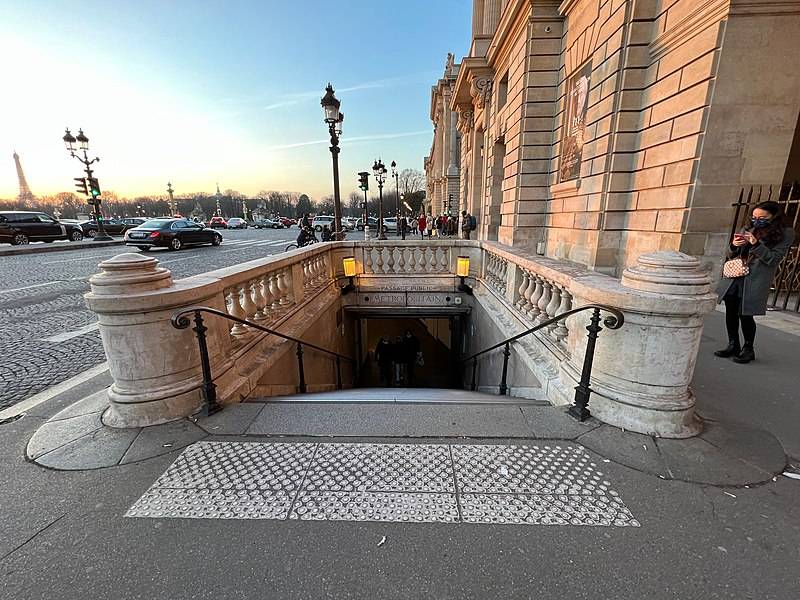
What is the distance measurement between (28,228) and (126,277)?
1092 inches

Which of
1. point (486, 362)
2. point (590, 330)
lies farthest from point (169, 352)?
point (486, 362)

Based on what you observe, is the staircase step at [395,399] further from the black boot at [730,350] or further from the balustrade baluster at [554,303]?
the black boot at [730,350]

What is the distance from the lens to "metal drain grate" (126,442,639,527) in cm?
212

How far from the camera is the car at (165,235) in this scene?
Answer: 1970cm

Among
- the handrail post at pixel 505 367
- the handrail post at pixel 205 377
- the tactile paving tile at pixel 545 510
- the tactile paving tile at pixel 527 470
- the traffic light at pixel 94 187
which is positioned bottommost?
the handrail post at pixel 505 367

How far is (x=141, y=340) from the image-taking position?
9.76 ft

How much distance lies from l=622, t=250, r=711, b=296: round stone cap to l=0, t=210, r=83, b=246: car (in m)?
30.5

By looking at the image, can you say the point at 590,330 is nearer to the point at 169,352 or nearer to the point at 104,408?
the point at 169,352

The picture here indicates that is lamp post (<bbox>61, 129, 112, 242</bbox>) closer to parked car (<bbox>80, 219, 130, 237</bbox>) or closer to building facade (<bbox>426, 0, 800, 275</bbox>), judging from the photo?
parked car (<bbox>80, 219, 130, 237</bbox>)

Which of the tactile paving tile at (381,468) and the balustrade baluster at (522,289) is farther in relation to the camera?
the balustrade baluster at (522,289)

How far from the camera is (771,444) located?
8.98ft

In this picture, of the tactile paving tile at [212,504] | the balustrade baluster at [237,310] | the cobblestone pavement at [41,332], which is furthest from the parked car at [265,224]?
the tactile paving tile at [212,504]

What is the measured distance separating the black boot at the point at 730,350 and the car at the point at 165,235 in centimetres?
2341

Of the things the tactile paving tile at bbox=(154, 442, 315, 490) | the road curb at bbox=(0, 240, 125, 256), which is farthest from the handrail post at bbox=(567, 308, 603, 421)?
the road curb at bbox=(0, 240, 125, 256)
